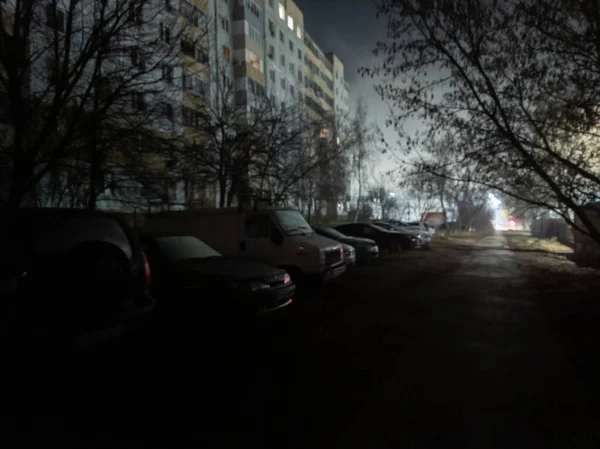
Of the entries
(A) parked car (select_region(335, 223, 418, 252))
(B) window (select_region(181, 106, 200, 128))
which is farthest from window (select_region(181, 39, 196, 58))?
(A) parked car (select_region(335, 223, 418, 252))

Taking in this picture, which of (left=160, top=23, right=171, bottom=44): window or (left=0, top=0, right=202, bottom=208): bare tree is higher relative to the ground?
(left=160, top=23, right=171, bottom=44): window

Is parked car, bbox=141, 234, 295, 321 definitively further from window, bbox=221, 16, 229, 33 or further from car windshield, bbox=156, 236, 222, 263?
window, bbox=221, 16, 229, 33

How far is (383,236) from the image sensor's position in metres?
21.6

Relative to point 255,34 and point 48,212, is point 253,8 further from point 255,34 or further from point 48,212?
point 48,212

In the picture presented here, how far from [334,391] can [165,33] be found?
9463 millimetres

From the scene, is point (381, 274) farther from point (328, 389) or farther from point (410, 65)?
point (328, 389)

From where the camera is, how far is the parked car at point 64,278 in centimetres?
352

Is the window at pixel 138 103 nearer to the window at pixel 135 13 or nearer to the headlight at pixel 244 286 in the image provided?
the window at pixel 135 13

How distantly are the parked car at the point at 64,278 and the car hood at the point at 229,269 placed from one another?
6.90ft

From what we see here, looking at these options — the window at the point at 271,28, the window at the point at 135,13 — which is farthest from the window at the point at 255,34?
the window at the point at 135,13

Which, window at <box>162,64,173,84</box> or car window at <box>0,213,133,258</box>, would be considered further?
window at <box>162,64,173,84</box>

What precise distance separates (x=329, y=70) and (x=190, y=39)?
5638 cm

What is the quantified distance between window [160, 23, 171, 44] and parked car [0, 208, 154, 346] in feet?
24.4

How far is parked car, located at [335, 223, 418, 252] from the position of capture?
69.1 feet
